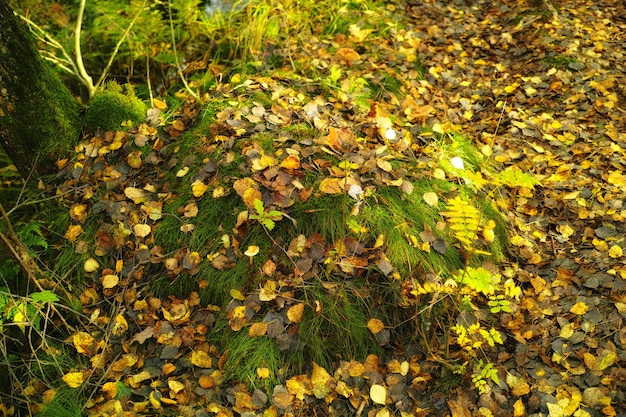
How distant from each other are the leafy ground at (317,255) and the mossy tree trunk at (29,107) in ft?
0.52

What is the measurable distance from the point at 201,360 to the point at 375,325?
34.8 inches

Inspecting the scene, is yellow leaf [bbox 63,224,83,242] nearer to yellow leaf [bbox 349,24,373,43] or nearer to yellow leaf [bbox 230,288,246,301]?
yellow leaf [bbox 230,288,246,301]

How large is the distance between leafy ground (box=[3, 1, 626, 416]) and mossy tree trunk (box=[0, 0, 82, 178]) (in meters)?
0.16

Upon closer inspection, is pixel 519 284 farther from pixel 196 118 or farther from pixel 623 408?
pixel 196 118

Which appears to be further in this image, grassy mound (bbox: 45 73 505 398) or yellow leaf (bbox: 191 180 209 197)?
yellow leaf (bbox: 191 180 209 197)

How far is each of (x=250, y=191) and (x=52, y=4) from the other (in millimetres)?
3384

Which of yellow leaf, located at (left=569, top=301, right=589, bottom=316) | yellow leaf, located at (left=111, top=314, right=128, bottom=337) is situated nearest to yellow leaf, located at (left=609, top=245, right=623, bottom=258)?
yellow leaf, located at (left=569, top=301, right=589, bottom=316)

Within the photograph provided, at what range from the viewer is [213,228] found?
283cm

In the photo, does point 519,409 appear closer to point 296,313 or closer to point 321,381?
point 321,381

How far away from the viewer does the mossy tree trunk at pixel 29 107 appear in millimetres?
2879

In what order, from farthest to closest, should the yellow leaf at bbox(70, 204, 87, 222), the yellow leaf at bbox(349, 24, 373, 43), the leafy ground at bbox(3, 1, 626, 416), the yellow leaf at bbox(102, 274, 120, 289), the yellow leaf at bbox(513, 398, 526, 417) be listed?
the yellow leaf at bbox(349, 24, 373, 43) → the yellow leaf at bbox(70, 204, 87, 222) → the yellow leaf at bbox(102, 274, 120, 289) → the leafy ground at bbox(3, 1, 626, 416) → the yellow leaf at bbox(513, 398, 526, 417)

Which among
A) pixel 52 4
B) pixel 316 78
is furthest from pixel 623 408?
pixel 52 4

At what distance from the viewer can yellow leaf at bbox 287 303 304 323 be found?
2494mm

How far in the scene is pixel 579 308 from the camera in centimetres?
266
